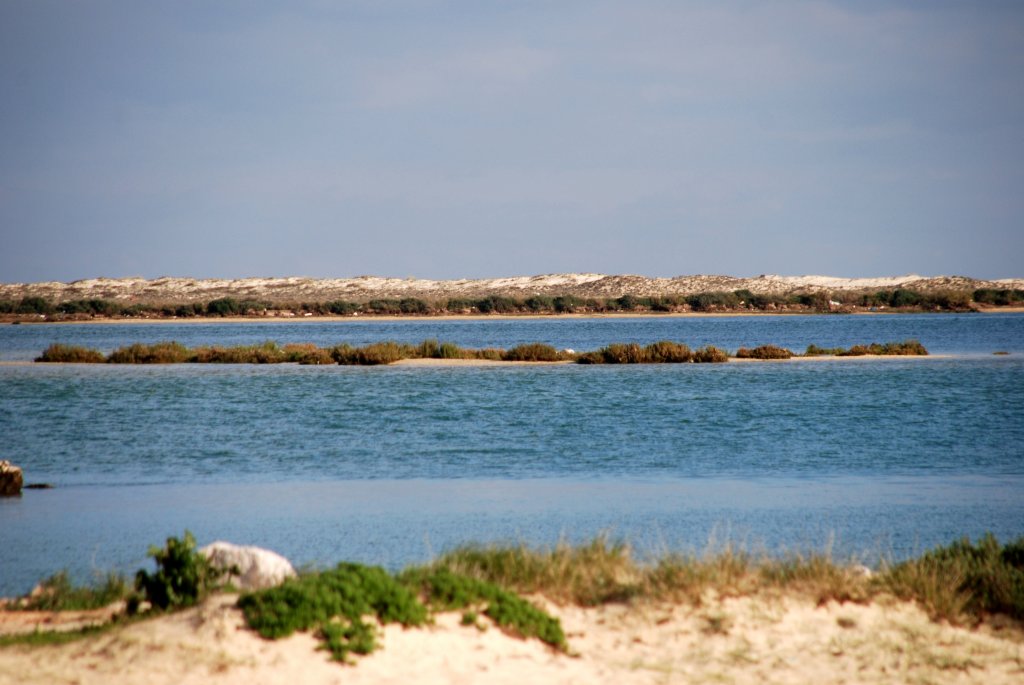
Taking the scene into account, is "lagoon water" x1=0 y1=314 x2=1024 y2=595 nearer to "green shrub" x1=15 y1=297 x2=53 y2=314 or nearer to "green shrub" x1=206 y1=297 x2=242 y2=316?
"green shrub" x1=206 y1=297 x2=242 y2=316

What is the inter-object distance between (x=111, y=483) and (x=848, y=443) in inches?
584

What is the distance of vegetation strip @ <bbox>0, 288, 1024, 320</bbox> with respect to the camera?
117m

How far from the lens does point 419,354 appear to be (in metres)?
48.2

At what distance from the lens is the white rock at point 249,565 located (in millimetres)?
9312

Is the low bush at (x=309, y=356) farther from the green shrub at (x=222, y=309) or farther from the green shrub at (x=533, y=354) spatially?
the green shrub at (x=222, y=309)

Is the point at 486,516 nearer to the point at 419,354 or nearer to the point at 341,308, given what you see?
the point at 419,354

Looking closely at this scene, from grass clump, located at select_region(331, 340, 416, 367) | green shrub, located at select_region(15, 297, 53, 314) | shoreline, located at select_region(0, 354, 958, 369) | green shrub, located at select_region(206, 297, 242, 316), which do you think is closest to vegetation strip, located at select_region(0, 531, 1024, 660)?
shoreline, located at select_region(0, 354, 958, 369)

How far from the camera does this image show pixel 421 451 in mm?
22375

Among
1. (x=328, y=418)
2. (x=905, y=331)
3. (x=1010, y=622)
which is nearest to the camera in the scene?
(x=1010, y=622)

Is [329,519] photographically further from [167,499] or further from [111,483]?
[111,483]

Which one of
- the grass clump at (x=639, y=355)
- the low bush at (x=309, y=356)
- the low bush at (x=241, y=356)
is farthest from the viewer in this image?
the low bush at (x=241, y=356)

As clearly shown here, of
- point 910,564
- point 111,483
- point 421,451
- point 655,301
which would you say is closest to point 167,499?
point 111,483

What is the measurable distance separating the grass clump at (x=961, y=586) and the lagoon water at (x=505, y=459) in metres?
1.34

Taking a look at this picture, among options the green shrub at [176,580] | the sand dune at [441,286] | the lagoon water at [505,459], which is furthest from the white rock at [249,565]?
the sand dune at [441,286]
